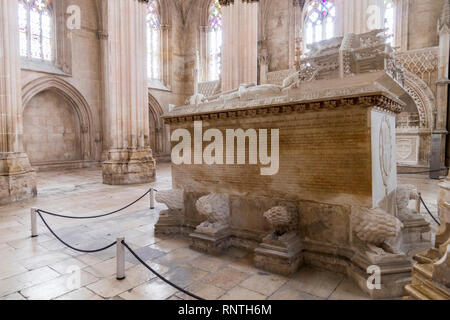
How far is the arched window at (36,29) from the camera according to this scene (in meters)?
12.3

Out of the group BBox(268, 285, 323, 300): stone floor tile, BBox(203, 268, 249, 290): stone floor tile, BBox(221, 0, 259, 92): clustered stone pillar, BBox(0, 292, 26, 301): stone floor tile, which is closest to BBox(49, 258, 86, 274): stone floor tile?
BBox(0, 292, 26, 301): stone floor tile

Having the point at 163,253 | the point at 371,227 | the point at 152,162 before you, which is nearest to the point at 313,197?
the point at 371,227

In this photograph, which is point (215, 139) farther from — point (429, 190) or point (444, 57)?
point (444, 57)

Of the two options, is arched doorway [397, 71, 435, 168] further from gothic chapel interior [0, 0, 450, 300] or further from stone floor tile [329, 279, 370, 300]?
stone floor tile [329, 279, 370, 300]

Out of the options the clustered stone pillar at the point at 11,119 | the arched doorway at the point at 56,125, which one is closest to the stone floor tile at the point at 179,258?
the clustered stone pillar at the point at 11,119

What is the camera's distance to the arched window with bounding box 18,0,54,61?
12.3m

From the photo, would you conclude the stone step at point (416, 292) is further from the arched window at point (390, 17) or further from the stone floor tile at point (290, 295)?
the arched window at point (390, 17)

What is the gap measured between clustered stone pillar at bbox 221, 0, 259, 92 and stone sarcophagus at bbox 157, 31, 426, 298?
7.15 meters

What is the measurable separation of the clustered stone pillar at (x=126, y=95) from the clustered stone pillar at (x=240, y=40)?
10.1ft

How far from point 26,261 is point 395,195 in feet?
14.0

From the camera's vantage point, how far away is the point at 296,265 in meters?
2.80

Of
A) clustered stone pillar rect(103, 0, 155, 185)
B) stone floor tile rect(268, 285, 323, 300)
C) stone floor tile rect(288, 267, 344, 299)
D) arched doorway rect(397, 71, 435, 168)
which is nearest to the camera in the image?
stone floor tile rect(268, 285, 323, 300)

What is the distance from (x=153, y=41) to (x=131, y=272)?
16.9 m
